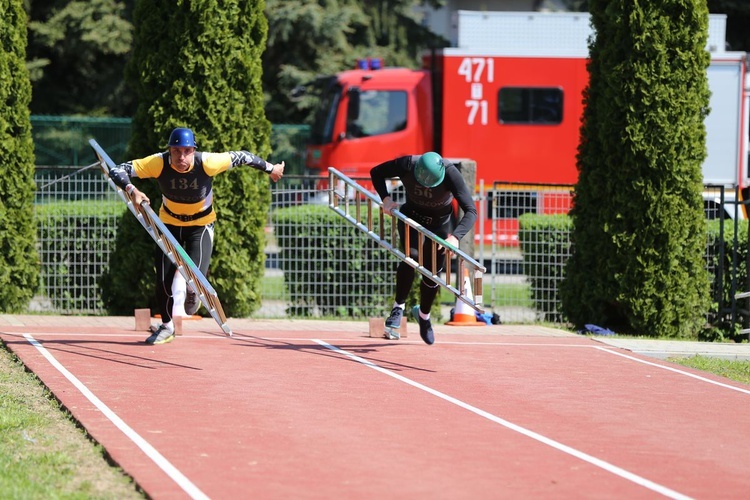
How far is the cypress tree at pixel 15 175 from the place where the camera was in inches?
554

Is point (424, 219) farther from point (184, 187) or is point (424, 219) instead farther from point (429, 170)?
point (184, 187)

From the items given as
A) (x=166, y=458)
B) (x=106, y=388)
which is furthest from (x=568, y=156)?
(x=166, y=458)

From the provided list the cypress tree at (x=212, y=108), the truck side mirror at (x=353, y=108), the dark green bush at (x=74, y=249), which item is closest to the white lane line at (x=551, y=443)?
the cypress tree at (x=212, y=108)

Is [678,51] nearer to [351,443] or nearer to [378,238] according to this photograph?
[378,238]

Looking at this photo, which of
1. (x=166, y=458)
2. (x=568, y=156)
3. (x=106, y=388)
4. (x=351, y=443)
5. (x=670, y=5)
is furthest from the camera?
(x=568, y=156)

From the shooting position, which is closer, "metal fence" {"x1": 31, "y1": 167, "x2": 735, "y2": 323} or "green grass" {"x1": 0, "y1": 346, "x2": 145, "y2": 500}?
"green grass" {"x1": 0, "y1": 346, "x2": 145, "y2": 500}

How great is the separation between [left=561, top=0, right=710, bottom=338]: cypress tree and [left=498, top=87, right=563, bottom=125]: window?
32.9ft

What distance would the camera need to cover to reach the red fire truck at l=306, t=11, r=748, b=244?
2402cm

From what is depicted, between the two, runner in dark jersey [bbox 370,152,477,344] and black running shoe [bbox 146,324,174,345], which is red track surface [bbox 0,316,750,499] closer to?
Answer: black running shoe [bbox 146,324,174,345]

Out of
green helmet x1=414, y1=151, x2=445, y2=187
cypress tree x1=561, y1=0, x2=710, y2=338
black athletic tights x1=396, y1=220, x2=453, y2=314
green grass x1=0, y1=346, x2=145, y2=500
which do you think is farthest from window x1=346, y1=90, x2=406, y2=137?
green grass x1=0, y1=346, x2=145, y2=500

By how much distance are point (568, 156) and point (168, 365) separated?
15730 millimetres

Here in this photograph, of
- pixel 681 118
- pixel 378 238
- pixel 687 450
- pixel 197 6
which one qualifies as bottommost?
pixel 687 450

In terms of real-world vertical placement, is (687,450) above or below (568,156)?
below

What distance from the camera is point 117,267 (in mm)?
14320
